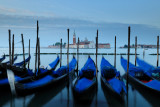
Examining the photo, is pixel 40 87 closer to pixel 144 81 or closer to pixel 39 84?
pixel 39 84

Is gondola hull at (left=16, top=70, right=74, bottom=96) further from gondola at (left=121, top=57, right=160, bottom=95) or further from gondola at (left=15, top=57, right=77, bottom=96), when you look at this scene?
gondola at (left=121, top=57, right=160, bottom=95)

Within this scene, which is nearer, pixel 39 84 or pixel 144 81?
pixel 39 84

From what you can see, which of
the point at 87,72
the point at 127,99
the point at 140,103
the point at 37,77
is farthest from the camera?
the point at 87,72

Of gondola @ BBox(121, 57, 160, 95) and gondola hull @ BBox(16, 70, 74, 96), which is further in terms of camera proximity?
gondola @ BBox(121, 57, 160, 95)

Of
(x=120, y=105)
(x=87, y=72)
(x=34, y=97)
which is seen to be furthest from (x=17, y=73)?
(x=120, y=105)

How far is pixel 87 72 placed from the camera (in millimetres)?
9586

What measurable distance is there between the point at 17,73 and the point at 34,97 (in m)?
2.76

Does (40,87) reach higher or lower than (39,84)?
lower

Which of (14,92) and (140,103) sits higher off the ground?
(14,92)

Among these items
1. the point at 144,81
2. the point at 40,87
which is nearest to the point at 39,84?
the point at 40,87

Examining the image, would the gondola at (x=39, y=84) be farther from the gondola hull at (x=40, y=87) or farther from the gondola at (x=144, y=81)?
the gondola at (x=144, y=81)

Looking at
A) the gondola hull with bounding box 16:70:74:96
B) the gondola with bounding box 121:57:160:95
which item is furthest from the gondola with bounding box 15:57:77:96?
the gondola with bounding box 121:57:160:95

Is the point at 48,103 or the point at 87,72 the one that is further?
the point at 87,72

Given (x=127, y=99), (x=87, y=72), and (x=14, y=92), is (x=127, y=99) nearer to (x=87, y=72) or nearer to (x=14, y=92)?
(x=87, y=72)
